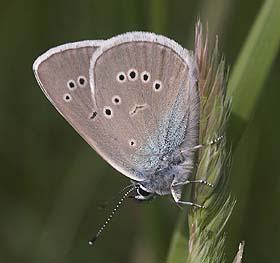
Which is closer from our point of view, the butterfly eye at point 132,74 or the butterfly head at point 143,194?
the butterfly eye at point 132,74

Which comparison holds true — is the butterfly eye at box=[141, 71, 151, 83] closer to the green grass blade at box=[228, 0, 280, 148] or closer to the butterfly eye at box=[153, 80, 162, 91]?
the butterfly eye at box=[153, 80, 162, 91]

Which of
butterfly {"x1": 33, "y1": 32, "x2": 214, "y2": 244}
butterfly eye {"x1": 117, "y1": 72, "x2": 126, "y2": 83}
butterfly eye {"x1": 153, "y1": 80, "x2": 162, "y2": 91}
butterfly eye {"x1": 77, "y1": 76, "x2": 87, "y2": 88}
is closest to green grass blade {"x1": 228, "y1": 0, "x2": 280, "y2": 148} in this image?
butterfly {"x1": 33, "y1": 32, "x2": 214, "y2": 244}

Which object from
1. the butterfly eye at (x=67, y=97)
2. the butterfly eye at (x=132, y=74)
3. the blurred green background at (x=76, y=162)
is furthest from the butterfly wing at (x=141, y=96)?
the blurred green background at (x=76, y=162)

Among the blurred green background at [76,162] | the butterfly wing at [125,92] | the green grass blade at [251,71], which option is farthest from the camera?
the blurred green background at [76,162]

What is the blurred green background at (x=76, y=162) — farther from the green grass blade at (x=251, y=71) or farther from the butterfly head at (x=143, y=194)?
the green grass blade at (x=251, y=71)

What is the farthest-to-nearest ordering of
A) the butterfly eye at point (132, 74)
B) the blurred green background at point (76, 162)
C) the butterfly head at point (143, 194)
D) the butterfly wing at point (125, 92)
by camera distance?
1. the blurred green background at point (76, 162)
2. the butterfly head at point (143, 194)
3. the butterfly eye at point (132, 74)
4. the butterfly wing at point (125, 92)

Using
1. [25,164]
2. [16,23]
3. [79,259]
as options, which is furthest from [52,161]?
[16,23]

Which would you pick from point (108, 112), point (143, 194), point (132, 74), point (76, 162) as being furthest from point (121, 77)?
point (76, 162)
